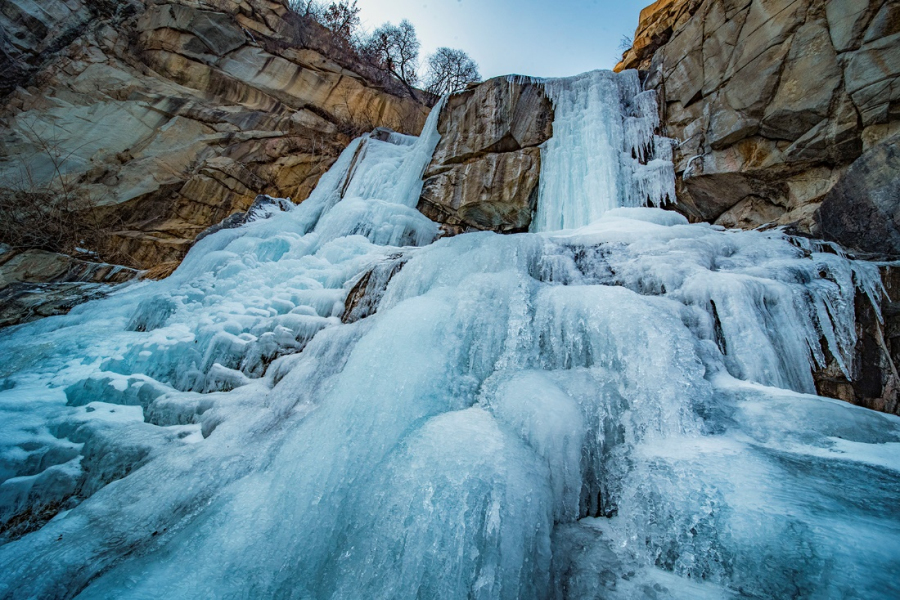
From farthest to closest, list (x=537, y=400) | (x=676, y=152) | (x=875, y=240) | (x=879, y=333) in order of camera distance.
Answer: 1. (x=676, y=152)
2. (x=875, y=240)
3. (x=879, y=333)
4. (x=537, y=400)

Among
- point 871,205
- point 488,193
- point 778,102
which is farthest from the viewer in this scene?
point 488,193

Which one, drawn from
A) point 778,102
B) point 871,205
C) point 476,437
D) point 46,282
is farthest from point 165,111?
point 871,205

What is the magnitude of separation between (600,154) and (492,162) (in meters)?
2.09

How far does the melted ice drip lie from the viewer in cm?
637

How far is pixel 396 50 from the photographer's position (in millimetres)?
14109

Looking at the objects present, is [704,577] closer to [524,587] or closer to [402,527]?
[524,587]

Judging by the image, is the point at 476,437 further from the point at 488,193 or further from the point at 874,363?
the point at 488,193

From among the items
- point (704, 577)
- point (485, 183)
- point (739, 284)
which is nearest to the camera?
point (704, 577)

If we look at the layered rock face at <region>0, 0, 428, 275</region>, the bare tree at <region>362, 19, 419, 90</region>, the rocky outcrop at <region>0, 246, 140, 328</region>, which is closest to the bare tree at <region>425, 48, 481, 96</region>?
the bare tree at <region>362, 19, 419, 90</region>

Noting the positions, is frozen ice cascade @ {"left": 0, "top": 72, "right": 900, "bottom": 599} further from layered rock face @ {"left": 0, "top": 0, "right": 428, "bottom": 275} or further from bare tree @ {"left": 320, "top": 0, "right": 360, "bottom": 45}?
bare tree @ {"left": 320, "top": 0, "right": 360, "bottom": 45}

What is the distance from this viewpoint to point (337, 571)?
1.73 meters

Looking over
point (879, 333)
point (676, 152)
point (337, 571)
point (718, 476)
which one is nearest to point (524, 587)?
point (337, 571)

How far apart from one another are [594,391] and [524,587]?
A: 49.9 inches

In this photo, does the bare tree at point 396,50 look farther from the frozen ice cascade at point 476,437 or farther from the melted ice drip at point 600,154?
the frozen ice cascade at point 476,437
